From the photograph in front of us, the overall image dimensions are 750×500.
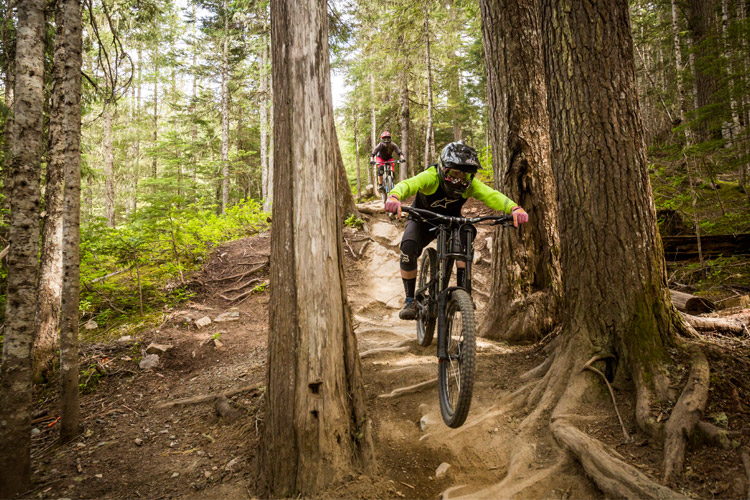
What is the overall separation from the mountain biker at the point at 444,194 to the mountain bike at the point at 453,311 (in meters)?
0.19

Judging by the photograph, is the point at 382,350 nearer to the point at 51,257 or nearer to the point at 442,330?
the point at 442,330

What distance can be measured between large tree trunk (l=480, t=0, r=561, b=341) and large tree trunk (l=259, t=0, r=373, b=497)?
111 inches

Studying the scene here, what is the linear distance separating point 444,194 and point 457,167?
548 mm

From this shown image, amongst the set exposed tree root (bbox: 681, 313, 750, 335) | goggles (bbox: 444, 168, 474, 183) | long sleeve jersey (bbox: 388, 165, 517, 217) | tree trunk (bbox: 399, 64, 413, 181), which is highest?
tree trunk (bbox: 399, 64, 413, 181)

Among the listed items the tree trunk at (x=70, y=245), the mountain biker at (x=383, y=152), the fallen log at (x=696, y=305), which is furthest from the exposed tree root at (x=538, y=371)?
the mountain biker at (x=383, y=152)

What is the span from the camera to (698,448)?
2521 mm

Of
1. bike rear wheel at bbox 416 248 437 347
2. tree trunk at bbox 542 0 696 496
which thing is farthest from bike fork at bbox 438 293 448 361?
tree trunk at bbox 542 0 696 496

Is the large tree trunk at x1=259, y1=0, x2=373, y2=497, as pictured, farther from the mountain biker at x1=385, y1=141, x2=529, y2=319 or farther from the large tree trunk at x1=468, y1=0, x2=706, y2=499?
the large tree trunk at x1=468, y1=0, x2=706, y2=499

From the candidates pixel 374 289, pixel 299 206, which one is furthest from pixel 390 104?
pixel 299 206

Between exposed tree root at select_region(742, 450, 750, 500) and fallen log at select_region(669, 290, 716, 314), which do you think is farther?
fallen log at select_region(669, 290, 716, 314)

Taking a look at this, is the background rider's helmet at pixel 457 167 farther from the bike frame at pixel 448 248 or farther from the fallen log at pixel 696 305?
the fallen log at pixel 696 305

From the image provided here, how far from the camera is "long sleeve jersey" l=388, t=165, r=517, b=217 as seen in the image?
13.6 feet

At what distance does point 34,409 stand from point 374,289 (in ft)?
20.1

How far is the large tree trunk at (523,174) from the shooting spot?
495 cm
